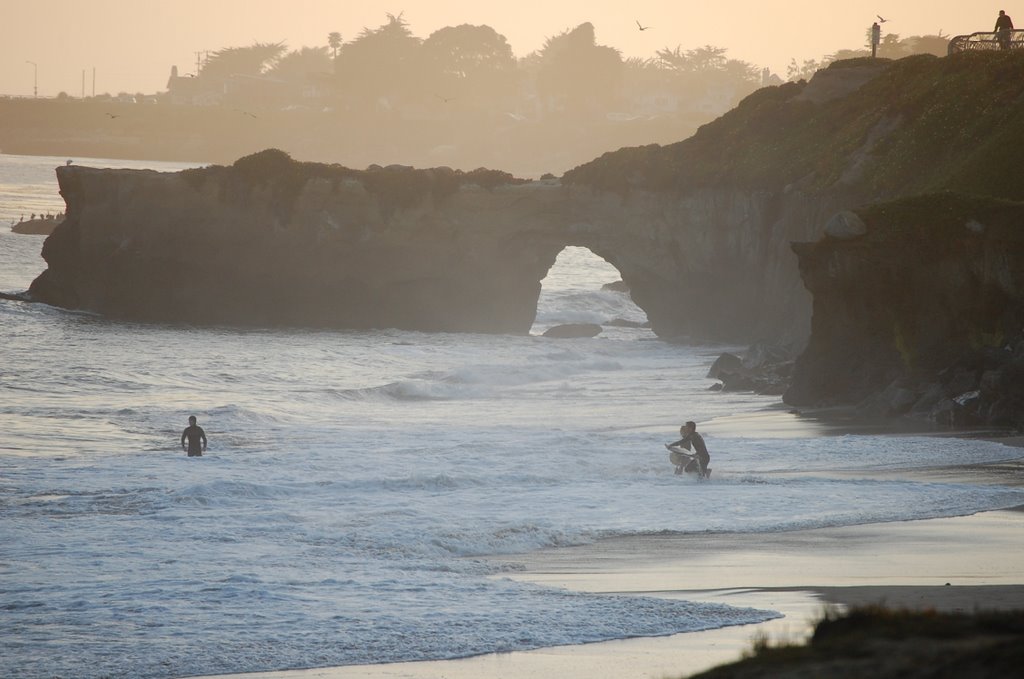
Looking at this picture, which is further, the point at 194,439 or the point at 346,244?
the point at 346,244

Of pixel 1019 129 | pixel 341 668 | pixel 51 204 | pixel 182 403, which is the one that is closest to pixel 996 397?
pixel 1019 129

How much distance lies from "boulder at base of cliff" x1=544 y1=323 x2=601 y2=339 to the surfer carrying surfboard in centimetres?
3157

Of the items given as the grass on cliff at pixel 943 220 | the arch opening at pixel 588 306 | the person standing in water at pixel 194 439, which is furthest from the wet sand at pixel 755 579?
the arch opening at pixel 588 306

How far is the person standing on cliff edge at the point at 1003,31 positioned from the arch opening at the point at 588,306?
65.2 feet

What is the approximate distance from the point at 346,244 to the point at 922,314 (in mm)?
27740

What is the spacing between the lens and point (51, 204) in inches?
4904

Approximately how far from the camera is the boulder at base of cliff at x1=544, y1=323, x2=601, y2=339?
5200cm

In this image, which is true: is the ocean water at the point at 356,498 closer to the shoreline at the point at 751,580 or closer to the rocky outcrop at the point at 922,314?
the shoreline at the point at 751,580

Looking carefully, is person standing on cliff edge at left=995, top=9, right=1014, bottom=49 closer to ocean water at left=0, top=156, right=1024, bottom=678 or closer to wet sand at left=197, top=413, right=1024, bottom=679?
ocean water at left=0, top=156, right=1024, bottom=678

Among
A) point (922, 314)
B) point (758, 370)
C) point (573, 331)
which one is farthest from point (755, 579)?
point (573, 331)

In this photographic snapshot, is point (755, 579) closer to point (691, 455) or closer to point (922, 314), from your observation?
point (691, 455)

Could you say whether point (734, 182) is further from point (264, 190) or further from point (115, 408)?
point (115, 408)

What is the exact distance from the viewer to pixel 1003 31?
139 feet

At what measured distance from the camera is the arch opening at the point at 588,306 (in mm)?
59250
